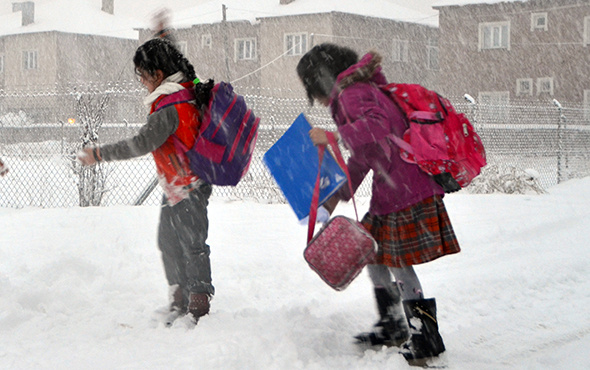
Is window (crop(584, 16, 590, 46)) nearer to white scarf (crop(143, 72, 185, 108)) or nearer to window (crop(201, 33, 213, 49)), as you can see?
window (crop(201, 33, 213, 49))

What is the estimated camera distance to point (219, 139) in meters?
3.27

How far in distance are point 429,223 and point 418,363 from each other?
2.23 ft

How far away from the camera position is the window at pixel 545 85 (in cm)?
2762

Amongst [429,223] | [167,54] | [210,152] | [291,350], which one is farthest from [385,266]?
[167,54]

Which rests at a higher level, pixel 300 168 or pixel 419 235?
pixel 300 168

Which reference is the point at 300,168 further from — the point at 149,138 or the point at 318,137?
the point at 149,138

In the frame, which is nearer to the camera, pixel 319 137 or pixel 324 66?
pixel 319 137

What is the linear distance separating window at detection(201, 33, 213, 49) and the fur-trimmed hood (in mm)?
34554

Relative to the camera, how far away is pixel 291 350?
2.91m

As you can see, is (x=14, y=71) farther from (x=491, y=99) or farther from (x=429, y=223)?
(x=429, y=223)

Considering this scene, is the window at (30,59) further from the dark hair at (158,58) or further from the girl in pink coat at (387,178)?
the girl in pink coat at (387,178)

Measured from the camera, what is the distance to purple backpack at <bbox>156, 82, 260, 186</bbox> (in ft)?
10.7

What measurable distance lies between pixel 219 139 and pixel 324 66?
0.70 m

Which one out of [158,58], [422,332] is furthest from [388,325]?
[158,58]
